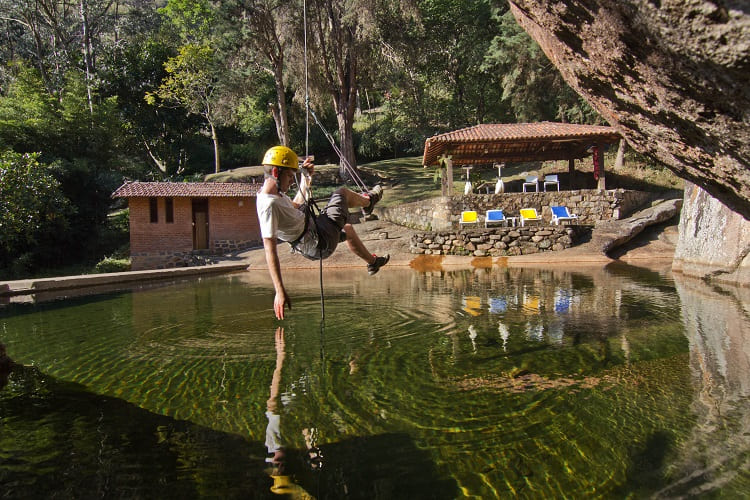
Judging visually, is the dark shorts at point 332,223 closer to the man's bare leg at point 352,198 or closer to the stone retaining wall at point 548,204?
the man's bare leg at point 352,198

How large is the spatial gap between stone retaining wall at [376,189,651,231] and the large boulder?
1505 cm

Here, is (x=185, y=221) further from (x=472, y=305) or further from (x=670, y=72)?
(x=670, y=72)

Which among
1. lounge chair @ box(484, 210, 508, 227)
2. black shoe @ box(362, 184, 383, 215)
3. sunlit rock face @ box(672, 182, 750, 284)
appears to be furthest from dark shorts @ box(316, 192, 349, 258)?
lounge chair @ box(484, 210, 508, 227)

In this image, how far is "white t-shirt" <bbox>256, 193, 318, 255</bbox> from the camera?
4520mm

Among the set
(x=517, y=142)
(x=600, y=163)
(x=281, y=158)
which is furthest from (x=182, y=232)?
(x=281, y=158)

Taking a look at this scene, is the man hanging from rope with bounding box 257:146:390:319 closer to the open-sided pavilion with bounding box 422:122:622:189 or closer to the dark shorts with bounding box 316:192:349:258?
the dark shorts with bounding box 316:192:349:258

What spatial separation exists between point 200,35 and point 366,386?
40407 mm

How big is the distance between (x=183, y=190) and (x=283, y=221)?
19.5 meters

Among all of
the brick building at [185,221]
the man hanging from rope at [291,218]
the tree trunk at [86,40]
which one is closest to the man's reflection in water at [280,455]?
the man hanging from rope at [291,218]

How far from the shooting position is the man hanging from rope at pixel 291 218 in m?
4.45

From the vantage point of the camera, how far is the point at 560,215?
17844 millimetres

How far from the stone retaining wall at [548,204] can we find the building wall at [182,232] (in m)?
9.63

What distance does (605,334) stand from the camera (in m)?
5.65

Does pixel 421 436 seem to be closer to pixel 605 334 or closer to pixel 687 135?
pixel 687 135
